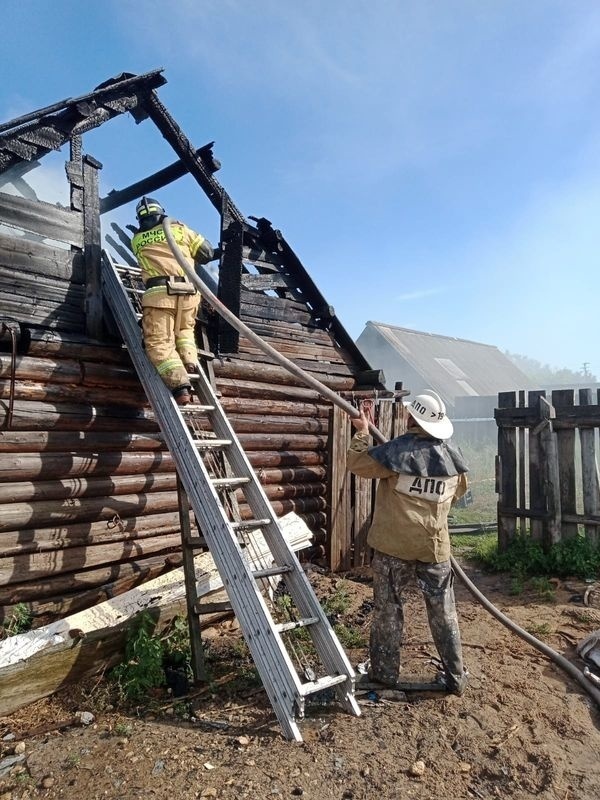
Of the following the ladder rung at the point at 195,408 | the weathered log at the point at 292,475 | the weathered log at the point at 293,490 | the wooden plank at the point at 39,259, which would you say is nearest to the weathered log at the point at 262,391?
the weathered log at the point at 292,475

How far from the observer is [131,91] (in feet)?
22.9

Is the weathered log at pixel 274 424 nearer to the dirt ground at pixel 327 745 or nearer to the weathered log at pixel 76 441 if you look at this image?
the weathered log at pixel 76 441

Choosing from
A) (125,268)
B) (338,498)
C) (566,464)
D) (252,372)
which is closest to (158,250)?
(125,268)

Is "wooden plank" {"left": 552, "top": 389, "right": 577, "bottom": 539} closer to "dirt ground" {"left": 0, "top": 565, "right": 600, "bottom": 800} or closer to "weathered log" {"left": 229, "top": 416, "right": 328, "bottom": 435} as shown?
"dirt ground" {"left": 0, "top": 565, "right": 600, "bottom": 800}

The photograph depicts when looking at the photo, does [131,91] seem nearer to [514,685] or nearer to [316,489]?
[316,489]

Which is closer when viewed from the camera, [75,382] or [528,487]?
[75,382]

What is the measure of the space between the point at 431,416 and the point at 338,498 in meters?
3.96

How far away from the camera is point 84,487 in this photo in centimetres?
583

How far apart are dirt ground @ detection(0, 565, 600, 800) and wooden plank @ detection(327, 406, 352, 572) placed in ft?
10.7

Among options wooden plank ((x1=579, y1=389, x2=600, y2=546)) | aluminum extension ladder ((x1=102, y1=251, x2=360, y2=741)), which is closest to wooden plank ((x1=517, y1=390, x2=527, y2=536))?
wooden plank ((x1=579, y1=389, x2=600, y2=546))

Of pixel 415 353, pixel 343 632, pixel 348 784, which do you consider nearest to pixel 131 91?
pixel 343 632

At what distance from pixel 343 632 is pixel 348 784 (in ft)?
7.44

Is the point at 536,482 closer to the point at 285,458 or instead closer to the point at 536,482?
the point at 536,482

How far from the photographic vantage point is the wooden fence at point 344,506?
26.9 feet
